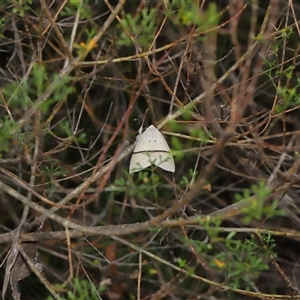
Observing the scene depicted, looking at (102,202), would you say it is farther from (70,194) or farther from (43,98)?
(43,98)

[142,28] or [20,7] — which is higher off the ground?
[20,7]

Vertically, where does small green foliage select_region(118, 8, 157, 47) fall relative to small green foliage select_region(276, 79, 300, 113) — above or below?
above

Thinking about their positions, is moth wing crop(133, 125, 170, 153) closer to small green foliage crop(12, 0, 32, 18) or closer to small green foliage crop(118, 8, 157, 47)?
small green foliage crop(118, 8, 157, 47)

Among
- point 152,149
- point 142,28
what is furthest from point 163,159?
point 142,28

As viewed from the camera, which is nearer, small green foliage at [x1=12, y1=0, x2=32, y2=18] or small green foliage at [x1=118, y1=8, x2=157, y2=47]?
small green foliage at [x1=118, y1=8, x2=157, y2=47]

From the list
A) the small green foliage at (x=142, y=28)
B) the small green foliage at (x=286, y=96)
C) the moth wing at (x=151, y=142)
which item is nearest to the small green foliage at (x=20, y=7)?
the small green foliage at (x=142, y=28)

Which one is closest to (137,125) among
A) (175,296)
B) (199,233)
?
(199,233)

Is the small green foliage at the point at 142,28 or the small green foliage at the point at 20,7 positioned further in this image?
the small green foliage at the point at 20,7

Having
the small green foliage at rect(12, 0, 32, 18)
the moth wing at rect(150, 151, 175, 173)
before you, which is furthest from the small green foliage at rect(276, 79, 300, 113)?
the small green foliage at rect(12, 0, 32, 18)

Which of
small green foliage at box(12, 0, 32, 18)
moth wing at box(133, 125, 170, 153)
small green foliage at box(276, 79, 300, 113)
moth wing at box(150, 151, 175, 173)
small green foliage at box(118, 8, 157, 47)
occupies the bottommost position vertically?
moth wing at box(150, 151, 175, 173)

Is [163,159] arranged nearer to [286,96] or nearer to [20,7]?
[286,96]

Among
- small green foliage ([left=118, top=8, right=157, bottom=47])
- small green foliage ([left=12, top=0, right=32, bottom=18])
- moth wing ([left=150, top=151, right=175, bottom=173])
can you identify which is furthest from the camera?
moth wing ([left=150, top=151, right=175, bottom=173])

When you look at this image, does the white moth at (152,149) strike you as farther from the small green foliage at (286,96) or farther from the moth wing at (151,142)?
the small green foliage at (286,96)
